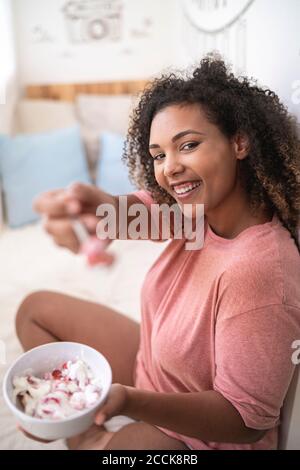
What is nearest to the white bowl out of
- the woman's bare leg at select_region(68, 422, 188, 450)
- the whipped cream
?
the whipped cream

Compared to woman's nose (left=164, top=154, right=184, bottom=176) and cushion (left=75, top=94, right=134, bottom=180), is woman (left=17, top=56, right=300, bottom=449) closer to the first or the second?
woman's nose (left=164, top=154, right=184, bottom=176)

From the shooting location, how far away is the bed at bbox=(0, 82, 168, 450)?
48 cm

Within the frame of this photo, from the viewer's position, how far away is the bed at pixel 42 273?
484mm

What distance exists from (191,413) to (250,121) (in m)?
0.34

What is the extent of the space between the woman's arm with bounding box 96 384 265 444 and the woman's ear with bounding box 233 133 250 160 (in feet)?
0.94

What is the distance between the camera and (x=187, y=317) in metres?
0.52

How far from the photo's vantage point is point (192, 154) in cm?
40

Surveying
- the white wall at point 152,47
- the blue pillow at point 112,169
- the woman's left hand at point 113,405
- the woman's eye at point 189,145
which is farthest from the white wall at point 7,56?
the woman's left hand at point 113,405

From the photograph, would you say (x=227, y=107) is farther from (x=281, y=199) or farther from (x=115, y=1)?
(x=115, y=1)

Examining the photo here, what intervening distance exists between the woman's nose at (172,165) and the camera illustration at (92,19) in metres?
0.29

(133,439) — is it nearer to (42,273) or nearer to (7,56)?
(42,273)

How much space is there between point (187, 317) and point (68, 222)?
25 centimetres

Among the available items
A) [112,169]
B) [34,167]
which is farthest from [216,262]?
[34,167]

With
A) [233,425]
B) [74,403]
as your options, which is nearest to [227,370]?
[233,425]
